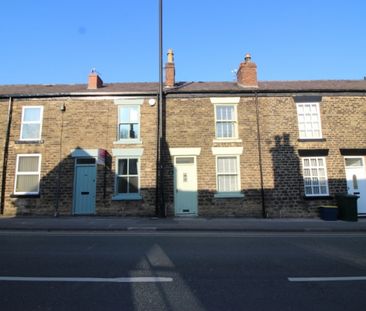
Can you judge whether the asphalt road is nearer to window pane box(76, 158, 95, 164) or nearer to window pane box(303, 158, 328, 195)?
window pane box(303, 158, 328, 195)

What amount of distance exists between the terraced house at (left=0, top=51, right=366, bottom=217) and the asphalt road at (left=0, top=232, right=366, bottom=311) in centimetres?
597

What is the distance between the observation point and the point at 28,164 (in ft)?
50.4

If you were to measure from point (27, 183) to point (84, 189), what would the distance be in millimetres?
2966

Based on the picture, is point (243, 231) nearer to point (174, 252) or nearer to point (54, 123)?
point (174, 252)

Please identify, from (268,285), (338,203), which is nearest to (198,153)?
(338,203)

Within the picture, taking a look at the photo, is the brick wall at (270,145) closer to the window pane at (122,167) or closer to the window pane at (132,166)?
the window pane at (132,166)

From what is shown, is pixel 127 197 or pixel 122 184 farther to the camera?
pixel 122 184

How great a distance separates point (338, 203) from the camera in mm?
14344

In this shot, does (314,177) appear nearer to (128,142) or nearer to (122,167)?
(128,142)

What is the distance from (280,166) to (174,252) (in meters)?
9.59

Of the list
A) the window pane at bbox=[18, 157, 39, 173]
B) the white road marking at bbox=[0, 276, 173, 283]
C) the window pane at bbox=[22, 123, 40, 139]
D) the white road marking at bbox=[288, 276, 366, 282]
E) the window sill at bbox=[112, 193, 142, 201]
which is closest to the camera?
the white road marking at bbox=[0, 276, 173, 283]

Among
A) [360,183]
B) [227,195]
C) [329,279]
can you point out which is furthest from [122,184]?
[360,183]

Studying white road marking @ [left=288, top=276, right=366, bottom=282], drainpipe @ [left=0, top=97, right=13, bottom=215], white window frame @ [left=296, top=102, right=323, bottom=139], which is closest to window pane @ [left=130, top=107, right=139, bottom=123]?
drainpipe @ [left=0, top=97, right=13, bottom=215]

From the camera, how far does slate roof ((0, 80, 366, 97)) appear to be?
620 inches
